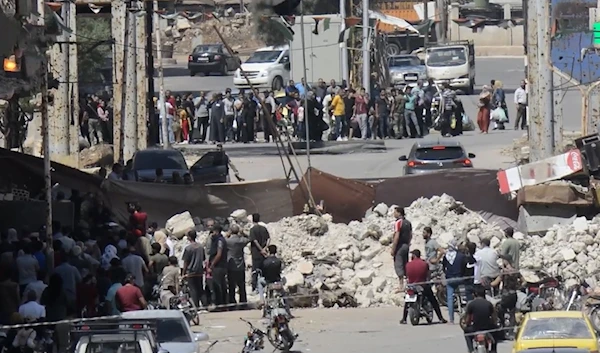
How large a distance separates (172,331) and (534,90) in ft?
Result: 58.5

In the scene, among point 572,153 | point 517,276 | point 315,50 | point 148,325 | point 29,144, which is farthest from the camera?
point 315,50

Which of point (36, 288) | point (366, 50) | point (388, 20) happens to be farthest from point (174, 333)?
point (388, 20)

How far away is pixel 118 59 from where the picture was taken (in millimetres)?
40594

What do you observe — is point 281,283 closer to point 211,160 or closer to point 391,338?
point 391,338

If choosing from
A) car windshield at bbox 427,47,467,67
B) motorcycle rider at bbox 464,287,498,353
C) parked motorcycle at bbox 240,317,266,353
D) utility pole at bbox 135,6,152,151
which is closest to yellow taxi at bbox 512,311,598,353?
motorcycle rider at bbox 464,287,498,353

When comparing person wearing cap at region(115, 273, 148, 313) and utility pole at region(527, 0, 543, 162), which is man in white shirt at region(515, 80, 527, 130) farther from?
person wearing cap at region(115, 273, 148, 313)

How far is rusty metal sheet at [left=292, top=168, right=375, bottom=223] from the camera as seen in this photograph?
1203 inches

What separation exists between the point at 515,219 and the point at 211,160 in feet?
30.3

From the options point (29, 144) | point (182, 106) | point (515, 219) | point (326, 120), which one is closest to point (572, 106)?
point (326, 120)

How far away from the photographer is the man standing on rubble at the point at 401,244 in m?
24.8

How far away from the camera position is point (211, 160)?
120 ft

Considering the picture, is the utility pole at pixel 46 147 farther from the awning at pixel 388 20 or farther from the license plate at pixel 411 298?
the awning at pixel 388 20

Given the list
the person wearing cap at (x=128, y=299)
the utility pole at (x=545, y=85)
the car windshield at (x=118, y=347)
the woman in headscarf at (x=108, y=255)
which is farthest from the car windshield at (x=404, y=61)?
the car windshield at (x=118, y=347)

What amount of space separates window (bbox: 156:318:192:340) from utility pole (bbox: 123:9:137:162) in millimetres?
22409
